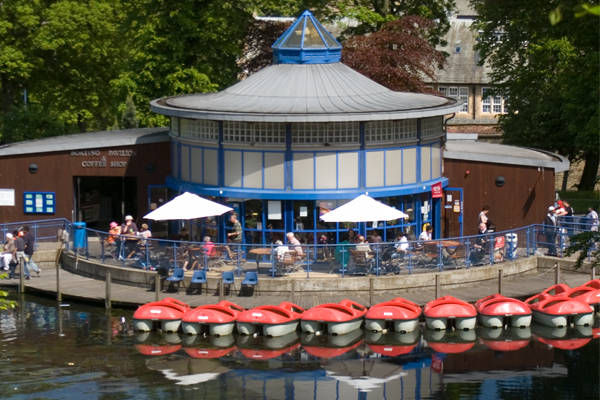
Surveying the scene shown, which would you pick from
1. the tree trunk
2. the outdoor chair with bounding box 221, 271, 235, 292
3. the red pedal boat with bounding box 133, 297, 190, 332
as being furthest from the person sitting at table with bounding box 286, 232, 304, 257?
the tree trunk

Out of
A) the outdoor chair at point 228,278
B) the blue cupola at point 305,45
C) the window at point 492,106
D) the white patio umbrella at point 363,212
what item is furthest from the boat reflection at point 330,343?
the window at point 492,106

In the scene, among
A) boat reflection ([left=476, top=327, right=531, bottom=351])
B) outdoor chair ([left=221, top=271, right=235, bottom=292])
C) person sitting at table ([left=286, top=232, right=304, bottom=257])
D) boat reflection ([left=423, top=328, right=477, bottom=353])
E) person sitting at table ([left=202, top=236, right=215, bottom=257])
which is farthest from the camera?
person sitting at table ([left=202, top=236, right=215, bottom=257])

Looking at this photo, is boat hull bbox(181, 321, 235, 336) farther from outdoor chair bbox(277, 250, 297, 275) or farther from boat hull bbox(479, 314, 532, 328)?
boat hull bbox(479, 314, 532, 328)

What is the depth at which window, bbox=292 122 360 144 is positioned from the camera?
3262 cm

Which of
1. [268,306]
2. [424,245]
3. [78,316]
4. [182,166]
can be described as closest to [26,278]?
[78,316]

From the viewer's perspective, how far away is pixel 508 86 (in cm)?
5569

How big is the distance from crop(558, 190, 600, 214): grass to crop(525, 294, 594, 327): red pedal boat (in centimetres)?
1427

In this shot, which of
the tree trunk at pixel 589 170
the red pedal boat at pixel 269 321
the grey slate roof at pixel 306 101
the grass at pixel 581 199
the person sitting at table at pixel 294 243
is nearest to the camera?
the red pedal boat at pixel 269 321

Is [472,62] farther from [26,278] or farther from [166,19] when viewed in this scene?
[26,278]

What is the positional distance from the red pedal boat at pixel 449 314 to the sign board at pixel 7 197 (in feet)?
52.6

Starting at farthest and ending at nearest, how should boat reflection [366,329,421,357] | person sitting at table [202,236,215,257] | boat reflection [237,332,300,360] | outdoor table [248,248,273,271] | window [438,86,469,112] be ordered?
window [438,86,469,112]
person sitting at table [202,236,215,257]
outdoor table [248,248,273,271]
boat reflection [366,329,421,357]
boat reflection [237,332,300,360]

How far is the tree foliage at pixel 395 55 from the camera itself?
4525 centimetres

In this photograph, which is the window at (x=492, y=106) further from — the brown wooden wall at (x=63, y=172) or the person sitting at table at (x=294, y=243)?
the person sitting at table at (x=294, y=243)

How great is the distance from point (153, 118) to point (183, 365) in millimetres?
22396
